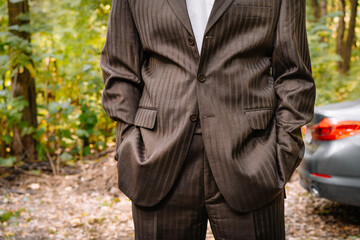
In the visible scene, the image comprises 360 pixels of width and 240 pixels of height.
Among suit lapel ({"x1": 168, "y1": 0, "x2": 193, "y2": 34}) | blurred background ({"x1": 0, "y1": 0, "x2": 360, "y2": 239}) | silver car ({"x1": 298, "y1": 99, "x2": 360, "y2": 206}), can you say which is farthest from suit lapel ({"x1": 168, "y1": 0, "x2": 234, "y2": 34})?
blurred background ({"x1": 0, "y1": 0, "x2": 360, "y2": 239})

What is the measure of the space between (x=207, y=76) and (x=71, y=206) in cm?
357

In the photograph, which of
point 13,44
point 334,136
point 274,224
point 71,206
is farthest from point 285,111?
point 13,44

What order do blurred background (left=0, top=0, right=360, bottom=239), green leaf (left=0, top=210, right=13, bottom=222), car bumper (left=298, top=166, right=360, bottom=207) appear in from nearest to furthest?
car bumper (left=298, top=166, right=360, bottom=207), green leaf (left=0, top=210, right=13, bottom=222), blurred background (left=0, top=0, right=360, bottom=239)

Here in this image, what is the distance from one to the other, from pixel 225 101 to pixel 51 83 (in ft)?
17.3

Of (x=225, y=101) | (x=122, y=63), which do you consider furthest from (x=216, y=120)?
(x=122, y=63)

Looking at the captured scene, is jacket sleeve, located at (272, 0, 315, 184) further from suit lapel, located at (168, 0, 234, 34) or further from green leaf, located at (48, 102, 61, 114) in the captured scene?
green leaf, located at (48, 102, 61, 114)

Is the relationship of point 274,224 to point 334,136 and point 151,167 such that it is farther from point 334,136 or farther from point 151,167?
point 334,136

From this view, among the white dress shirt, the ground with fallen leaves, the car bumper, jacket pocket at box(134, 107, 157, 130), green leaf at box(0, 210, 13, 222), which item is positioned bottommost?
the ground with fallen leaves

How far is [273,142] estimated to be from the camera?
64.5 inches

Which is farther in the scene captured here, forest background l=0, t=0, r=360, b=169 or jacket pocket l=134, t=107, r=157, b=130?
forest background l=0, t=0, r=360, b=169

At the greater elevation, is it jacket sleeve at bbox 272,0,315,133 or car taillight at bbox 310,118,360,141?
jacket sleeve at bbox 272,0,315,133

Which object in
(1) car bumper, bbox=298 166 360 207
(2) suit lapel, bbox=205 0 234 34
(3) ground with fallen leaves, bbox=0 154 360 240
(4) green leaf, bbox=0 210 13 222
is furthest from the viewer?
(4) green leaf, bbox=0 210 13 222

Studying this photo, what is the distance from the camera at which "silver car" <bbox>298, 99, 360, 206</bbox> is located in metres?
3.39

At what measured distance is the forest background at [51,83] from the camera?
530 centimetres
